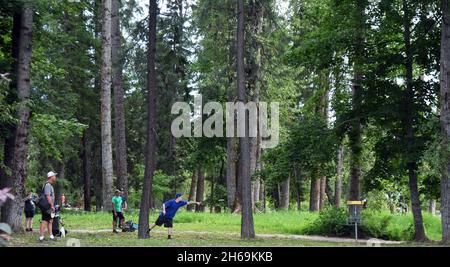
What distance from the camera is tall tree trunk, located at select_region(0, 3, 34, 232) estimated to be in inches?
642

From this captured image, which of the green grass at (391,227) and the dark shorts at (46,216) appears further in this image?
the green grass at (391,227)

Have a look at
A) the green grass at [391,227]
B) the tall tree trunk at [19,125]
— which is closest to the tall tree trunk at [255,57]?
the green grass at [391,227]

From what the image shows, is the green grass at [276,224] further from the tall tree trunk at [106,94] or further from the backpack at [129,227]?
the tall tree trunk at [106,94]

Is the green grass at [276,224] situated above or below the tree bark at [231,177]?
below

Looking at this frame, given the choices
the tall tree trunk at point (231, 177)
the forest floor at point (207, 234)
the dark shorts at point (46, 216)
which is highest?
the tall tree trunk at point (231, 177)

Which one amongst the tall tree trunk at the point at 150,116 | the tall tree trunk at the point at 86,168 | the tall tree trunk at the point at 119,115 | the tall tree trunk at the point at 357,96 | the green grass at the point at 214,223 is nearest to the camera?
the tall tree trunk at the point at 150,116

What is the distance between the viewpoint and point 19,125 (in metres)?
16.3

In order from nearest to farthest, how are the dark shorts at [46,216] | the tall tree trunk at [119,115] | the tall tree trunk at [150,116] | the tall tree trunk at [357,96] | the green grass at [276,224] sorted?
the dark shorts at [46,216] < the tall tree trunk at [150,116] < the tall tree trunk at [357,96] < the green grass at [276,224] < the tall tree trunk at [119,115]

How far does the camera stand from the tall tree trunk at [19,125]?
16.3m

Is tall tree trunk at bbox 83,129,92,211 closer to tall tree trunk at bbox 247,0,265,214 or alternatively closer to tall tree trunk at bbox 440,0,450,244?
tall tree trunk at bbox 247,0,265,214

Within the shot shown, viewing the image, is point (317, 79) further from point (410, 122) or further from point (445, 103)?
point (445, 103)
